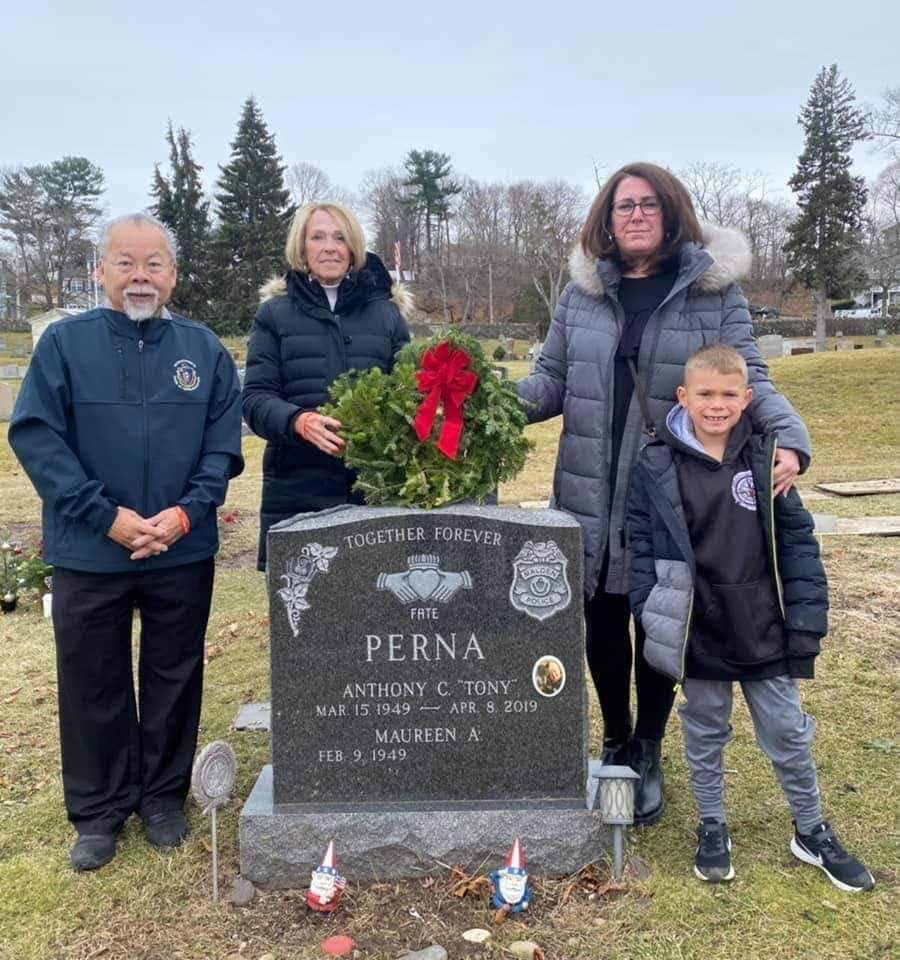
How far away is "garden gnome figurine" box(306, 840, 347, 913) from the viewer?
304 cm

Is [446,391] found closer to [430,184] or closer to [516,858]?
[516,858]

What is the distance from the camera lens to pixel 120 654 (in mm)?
3434

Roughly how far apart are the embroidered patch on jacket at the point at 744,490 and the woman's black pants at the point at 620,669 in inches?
27.6

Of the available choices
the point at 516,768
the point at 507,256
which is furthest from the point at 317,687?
the point at 507,256

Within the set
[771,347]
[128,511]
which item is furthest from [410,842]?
[771,347]

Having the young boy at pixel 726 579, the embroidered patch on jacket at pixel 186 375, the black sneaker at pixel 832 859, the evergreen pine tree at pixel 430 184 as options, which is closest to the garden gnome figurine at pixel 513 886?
the young boy at pixel 726 579

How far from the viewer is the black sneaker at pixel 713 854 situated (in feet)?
10.4

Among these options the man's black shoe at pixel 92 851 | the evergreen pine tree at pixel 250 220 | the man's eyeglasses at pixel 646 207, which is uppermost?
the evergreen pine tree at pixel 250 220

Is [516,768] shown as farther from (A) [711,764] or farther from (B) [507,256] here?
(B) [507,256]

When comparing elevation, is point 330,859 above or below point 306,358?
below

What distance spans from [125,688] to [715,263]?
268 centimetres

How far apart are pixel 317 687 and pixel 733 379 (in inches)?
70.1

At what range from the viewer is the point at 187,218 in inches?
1842

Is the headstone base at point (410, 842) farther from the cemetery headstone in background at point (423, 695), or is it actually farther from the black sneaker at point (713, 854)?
the black sneaker at point (713, 854)
